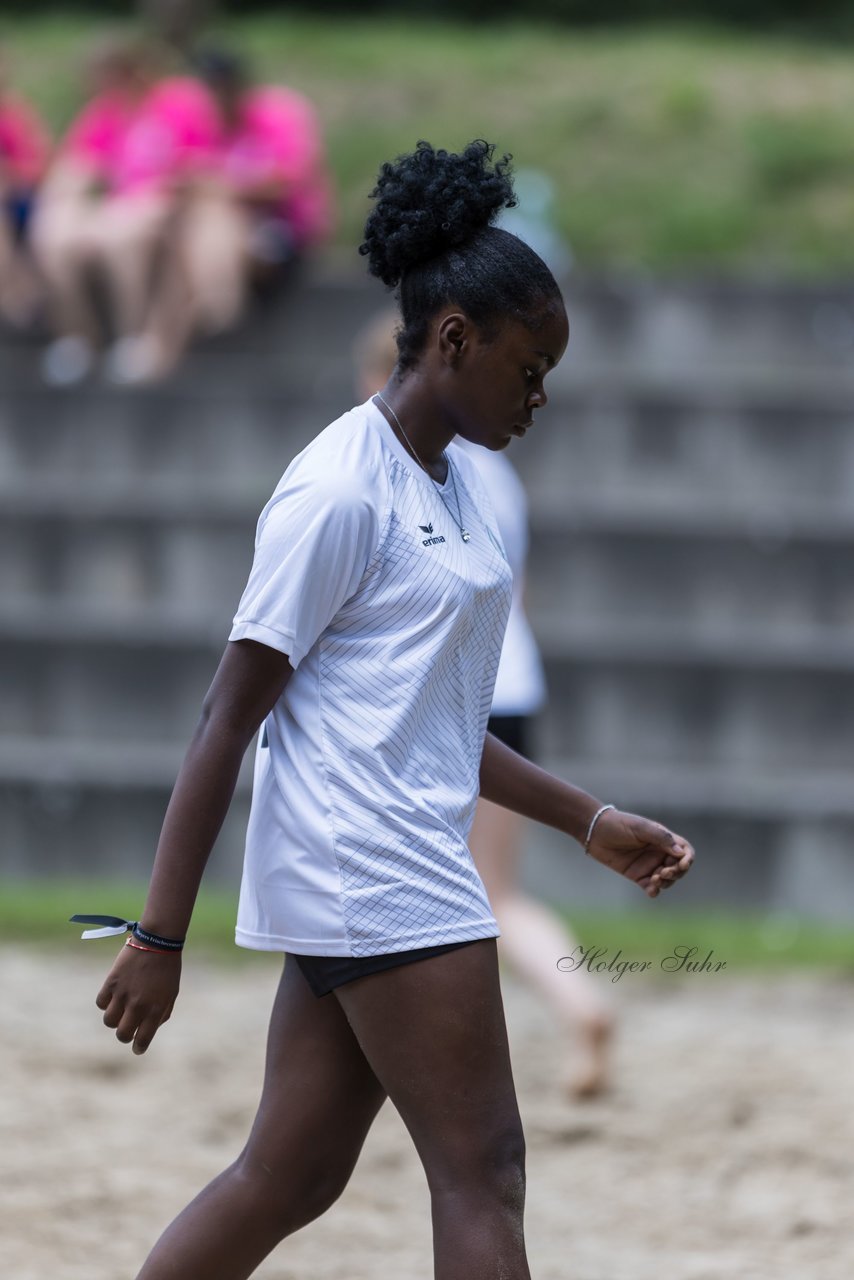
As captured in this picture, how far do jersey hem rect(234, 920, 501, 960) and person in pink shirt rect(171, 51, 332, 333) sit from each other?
22.9 ft

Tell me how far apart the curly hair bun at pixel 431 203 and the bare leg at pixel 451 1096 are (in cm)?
99

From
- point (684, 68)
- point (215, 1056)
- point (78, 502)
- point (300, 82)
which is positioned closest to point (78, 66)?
point (300, 82)

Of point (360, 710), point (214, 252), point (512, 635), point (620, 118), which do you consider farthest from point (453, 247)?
point (620, 118)

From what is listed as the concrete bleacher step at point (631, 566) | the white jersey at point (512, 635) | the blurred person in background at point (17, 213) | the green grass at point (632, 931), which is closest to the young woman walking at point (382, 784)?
the white jersey at point (512, 635)

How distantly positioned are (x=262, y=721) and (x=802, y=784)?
5041mm

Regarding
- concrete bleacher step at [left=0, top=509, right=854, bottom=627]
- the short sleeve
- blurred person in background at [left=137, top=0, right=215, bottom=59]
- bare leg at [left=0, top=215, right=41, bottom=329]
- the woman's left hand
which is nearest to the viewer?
the short sleeve

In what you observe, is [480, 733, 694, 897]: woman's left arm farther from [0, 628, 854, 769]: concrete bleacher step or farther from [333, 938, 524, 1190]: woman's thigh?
[0, 628, 854, 769]: concrete bleacher step

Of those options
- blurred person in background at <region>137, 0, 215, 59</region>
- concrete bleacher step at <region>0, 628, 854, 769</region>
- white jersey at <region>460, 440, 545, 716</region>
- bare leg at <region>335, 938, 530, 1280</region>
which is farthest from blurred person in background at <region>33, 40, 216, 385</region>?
bare leg at <region>335, 938, 530, 1280</region>

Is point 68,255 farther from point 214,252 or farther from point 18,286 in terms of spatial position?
point 214,252

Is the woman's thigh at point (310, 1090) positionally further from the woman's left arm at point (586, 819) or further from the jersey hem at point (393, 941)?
the woman's left arm at point (586, 819)

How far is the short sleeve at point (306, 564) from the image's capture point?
2.31 meters

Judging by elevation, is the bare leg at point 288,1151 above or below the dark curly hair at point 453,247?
below

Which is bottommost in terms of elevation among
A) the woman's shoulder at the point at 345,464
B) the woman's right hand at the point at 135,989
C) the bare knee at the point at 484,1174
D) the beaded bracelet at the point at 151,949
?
the bare knee at the point at 484,1174

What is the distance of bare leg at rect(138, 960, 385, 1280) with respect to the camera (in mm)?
2518
